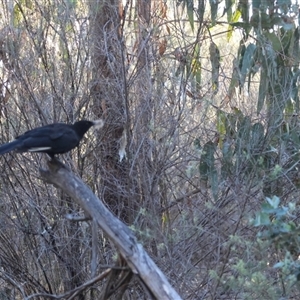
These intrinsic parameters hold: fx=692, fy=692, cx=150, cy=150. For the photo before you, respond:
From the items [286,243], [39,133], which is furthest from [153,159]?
[286,243]

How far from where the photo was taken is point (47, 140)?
409 centimetres

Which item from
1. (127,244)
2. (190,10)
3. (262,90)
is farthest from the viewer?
(190,10)

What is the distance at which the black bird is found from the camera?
157 inches

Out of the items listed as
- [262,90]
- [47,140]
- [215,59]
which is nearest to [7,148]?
[47,140]

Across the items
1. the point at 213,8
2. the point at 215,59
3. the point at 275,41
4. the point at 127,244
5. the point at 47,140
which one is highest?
the point at 213,8

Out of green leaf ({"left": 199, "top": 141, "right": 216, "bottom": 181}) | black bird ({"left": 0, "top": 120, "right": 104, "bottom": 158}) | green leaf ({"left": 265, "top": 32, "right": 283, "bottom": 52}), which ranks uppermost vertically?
green leaf ({"left": 265, "top": 32, "right": 283, "bottom": 52})

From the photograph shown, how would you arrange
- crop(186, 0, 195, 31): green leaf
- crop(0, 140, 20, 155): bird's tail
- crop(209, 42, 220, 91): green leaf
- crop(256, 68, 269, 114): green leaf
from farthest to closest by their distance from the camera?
crop(209, 42, 220, 91): green leaf
crop(186, 0, 195, 31): green leaf
crop(256, 68, 269, 114): green leaf
crop(0, 140, 20, 155): bird's tail

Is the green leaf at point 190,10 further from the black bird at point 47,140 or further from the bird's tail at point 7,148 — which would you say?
the bird's tail at point 7,148

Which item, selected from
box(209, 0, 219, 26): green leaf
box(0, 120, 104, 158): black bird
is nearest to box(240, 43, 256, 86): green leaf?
box(209, 0, 219, 26): green leaf

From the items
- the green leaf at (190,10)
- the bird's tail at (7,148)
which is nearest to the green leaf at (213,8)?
the green leaf at (190,10)

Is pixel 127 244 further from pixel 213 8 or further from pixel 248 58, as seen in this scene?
pixel 213 8

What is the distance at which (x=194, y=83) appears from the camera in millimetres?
6047

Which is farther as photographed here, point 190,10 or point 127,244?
point 190,10

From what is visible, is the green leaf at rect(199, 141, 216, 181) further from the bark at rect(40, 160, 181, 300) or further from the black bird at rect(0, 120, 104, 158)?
the bark at rect(40, 160, 181, 300)
